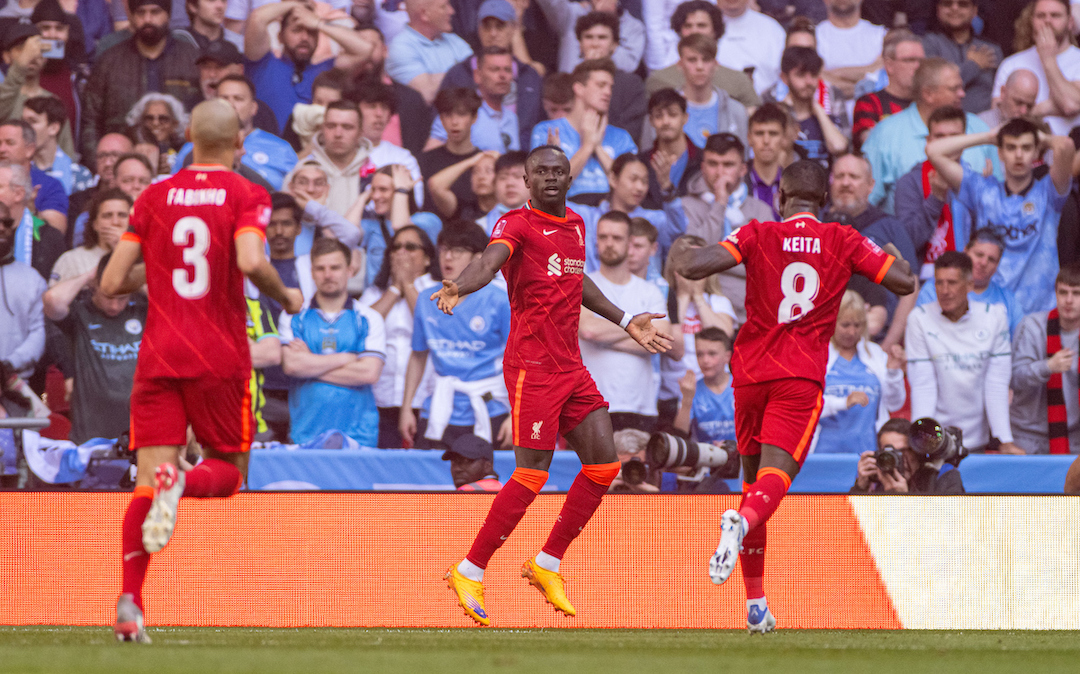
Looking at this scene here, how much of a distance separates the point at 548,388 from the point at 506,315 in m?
3.95

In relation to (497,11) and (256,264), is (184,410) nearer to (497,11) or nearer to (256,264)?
(256,264)

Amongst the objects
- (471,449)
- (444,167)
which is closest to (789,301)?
(471,449)

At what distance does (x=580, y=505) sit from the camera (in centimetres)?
579

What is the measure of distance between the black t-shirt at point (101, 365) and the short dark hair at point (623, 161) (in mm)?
3904

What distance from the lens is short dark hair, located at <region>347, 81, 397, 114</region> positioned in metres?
10.3

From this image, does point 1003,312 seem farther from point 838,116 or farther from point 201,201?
point 201,201

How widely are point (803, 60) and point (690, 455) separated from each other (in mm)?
4114

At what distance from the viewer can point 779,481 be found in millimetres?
5336

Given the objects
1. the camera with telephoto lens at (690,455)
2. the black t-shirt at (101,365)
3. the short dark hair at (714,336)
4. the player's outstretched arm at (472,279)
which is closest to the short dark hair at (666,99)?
the short dark hair at (714,336)

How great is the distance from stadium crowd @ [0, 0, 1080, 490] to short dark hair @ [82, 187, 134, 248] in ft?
0.07

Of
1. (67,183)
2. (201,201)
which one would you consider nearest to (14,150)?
(67,183)

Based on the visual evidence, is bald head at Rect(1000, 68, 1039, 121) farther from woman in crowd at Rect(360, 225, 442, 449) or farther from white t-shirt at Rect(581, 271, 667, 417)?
woman in crowd at Rect(360, 225, 442, 449)

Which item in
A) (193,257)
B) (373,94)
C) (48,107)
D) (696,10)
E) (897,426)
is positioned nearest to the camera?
(193,257)

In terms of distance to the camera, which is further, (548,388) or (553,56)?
(553,56)
